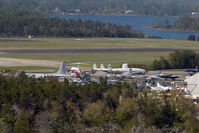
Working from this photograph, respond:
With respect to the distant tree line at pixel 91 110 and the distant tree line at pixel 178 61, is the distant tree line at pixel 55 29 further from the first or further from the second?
the distant tree line at pixel 91 110

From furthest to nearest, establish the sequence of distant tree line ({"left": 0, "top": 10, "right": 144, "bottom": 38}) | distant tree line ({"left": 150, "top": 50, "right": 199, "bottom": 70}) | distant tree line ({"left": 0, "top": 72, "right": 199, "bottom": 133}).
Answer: distant tree line ({"left": 0, "top": 10, "right": 144, "bottom": 38}) → distant tree line ({"left": 150, "top": 50, "right": 199, "bottom": 70}) → distant tree line ({"left": 0, "top": 72, "right": 199, "bottom": 133})

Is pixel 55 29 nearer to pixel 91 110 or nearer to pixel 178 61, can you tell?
pixel 178 61

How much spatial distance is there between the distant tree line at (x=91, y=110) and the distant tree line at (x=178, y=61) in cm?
3203

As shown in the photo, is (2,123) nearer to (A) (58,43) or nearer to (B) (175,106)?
(B) (175,106)

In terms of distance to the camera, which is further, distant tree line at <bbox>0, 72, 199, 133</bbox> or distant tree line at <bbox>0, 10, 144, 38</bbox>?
distant tree line at <bbox>0, 10, 144, 38</bbox>

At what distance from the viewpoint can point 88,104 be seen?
133 feet

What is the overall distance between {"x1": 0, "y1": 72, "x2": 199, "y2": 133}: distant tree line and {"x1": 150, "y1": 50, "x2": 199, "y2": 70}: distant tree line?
32032 mm

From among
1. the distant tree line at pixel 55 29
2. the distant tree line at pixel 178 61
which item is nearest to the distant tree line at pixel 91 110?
the distant tree line at pixel 178 61

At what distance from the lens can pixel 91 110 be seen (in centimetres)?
3750

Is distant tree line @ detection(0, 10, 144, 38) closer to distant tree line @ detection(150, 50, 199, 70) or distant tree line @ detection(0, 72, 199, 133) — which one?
distant tree line @ detection(150, 50, 199, 70)

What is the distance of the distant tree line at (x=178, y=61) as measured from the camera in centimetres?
7669

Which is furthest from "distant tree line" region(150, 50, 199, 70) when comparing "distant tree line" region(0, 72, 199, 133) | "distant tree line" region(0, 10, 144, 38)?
"distant tree line" region(0, 10, 144, 38)

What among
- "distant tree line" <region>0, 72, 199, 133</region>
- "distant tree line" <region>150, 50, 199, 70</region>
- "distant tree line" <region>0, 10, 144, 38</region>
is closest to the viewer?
"distant tree line" <region>0, 72, 199, 133</region>

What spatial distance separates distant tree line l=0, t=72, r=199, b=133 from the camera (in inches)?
1405
